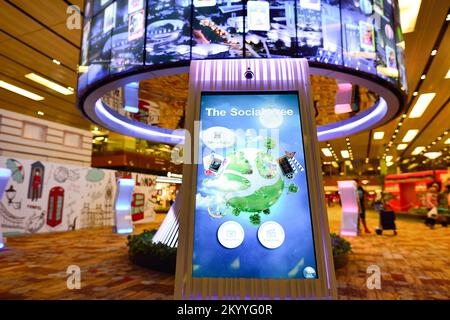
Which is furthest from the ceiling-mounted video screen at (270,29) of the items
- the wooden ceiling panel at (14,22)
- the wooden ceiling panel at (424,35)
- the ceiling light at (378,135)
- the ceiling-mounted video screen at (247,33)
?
the ceiling light at (378,135)

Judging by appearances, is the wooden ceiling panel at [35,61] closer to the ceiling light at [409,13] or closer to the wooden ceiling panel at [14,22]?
the wooden ceiling panel at [14,22]

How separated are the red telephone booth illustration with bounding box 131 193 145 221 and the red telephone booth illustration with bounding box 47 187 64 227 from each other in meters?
3.59

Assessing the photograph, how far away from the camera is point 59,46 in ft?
26.6

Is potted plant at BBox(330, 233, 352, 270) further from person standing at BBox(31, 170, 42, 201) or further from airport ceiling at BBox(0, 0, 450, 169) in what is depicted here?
person standing at BBox(31, 170, 42, 201)

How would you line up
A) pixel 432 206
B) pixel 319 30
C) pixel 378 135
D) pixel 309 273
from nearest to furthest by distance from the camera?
pixel 309 273 < pixel 319 30 < pixel 432 206 < pixel 378 135

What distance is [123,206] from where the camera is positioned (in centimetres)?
933

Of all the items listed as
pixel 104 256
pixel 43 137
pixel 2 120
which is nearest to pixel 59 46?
pixel 2 120

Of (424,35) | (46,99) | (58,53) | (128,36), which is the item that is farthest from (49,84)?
(424,35)

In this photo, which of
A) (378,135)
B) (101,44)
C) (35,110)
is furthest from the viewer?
(378,135)

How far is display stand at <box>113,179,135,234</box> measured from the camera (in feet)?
29.6

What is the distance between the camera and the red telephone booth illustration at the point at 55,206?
9.68 metres

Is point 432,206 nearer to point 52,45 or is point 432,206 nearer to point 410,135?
point 410,135

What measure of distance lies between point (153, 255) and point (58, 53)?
6958mm

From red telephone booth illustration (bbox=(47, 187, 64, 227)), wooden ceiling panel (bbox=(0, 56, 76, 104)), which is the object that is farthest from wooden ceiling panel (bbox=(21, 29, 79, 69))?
red telephone booth illustration (bbox=(47, 187, 64, 227))
